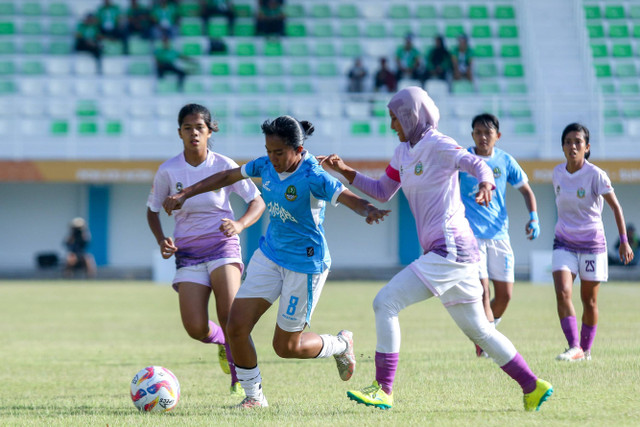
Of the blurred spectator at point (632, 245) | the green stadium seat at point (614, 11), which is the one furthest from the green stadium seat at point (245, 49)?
the blurred spectator at point (632, 245)

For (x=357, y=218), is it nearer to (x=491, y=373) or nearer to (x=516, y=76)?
(x=516, y=76)

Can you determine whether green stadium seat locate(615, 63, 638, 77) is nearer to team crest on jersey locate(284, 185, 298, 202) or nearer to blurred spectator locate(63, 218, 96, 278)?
blurred spectator locate(63, 218, 96, 278)

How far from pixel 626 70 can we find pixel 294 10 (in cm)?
1120

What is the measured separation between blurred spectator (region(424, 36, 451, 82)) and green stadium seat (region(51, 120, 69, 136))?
1089cm

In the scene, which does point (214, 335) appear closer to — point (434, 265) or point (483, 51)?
point (434, 265)

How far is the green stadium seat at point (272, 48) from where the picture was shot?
1241 inches

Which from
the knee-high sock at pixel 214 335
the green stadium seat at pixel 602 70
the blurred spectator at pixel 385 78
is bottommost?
the knee-high sock at pixel 214 335

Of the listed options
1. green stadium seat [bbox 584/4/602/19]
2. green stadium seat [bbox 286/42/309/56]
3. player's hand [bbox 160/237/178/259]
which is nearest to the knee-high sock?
player's hand [bbox 160/237/178/259]

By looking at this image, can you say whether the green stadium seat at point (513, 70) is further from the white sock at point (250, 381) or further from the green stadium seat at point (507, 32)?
the white sock at point (250, 381)

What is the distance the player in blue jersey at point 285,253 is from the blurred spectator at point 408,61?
74.4 ft

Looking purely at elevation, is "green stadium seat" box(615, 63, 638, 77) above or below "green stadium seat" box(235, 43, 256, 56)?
below

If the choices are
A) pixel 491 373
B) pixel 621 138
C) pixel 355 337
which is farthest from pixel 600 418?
pixel 621 138

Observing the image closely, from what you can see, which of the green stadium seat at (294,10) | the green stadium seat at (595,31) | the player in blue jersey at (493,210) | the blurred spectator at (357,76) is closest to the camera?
the player in blue jersey at (493,210)

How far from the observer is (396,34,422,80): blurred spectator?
2916 cm
